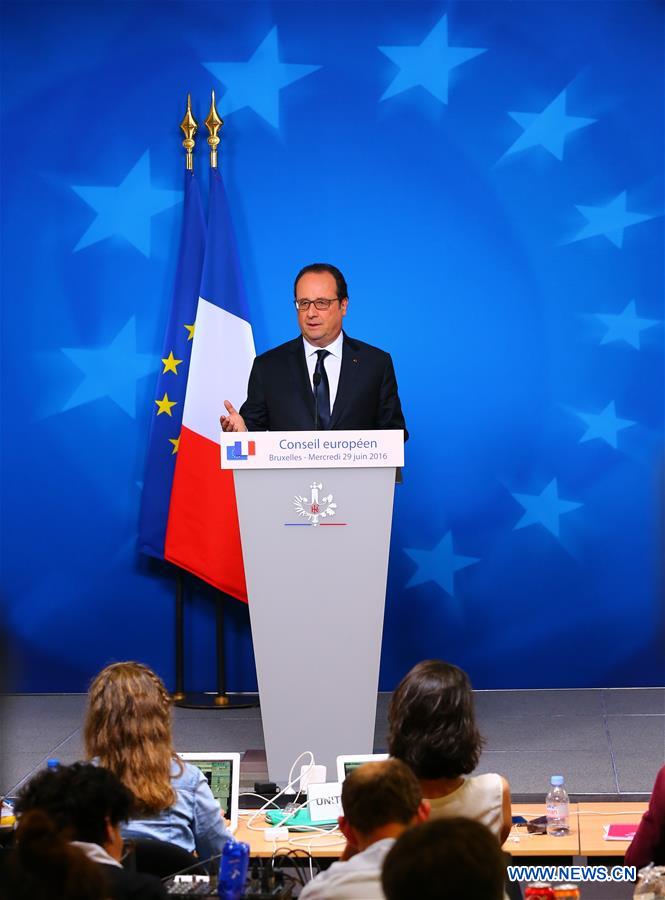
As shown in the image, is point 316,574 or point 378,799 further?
point 316,574

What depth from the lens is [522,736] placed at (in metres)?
5.68

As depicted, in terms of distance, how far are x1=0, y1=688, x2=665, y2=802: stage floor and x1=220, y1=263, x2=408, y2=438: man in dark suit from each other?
1185mm

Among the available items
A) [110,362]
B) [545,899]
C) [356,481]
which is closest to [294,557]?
[356,481]

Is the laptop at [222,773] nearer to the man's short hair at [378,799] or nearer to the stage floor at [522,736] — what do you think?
the stage floor at [522,736]

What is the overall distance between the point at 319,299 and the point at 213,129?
6.77 feet

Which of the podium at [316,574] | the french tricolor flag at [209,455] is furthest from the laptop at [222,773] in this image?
the french tricolor flag at [209,455]

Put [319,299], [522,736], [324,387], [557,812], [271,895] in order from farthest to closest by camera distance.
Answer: [522,736] → [324,387] → [319,299] → [557,812] → [271,895]

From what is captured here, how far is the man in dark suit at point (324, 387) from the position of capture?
5125mm

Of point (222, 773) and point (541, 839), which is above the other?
point (222, 773)

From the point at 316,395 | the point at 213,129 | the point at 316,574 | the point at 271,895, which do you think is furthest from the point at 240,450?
the point at 213,129

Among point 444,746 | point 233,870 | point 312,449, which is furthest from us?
point 312,449

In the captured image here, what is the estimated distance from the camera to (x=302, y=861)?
335 centimetres

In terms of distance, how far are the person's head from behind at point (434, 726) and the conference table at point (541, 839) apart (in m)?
0.42

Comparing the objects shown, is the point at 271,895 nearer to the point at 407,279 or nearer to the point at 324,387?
the point at 324,387
